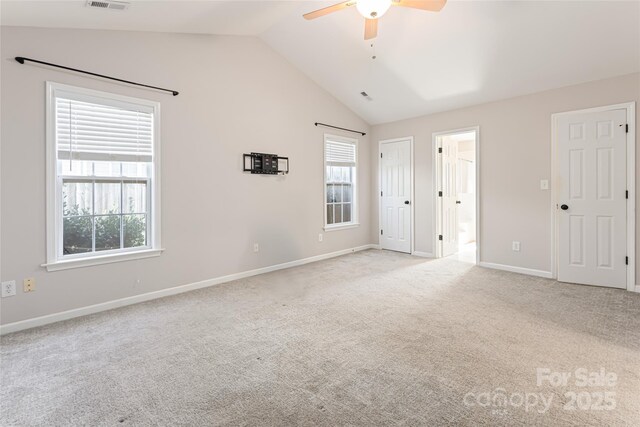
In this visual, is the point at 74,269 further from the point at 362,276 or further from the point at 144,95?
the point at 362,276

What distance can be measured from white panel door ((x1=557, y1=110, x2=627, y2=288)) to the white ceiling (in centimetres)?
63

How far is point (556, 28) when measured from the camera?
3.29 meters

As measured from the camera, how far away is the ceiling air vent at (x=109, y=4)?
2.64 m

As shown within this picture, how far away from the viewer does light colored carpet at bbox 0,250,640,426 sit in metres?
1.73

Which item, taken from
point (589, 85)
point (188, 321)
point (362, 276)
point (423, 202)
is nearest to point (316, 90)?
point (423, 202)

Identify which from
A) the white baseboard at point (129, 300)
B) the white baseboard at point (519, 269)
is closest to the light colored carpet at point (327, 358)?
the white baseboard at point (129, 300)

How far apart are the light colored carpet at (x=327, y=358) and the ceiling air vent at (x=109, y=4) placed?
2819 mm

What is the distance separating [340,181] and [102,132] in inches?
151

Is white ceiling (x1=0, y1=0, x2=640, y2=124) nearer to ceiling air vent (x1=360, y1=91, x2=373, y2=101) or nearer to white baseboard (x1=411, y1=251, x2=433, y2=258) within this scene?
ceiling air vent (x1=360, y1=91, x2=373, y2=101)

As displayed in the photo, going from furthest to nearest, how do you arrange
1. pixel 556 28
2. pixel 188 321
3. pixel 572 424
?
pixel 556 28 < pixel 188 321 < pixel 572 424

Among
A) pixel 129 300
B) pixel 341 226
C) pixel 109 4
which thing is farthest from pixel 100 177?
pixel 341 226

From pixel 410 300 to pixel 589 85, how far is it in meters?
3.52

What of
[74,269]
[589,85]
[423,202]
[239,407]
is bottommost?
[239,407]

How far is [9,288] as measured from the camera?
8.95ft
